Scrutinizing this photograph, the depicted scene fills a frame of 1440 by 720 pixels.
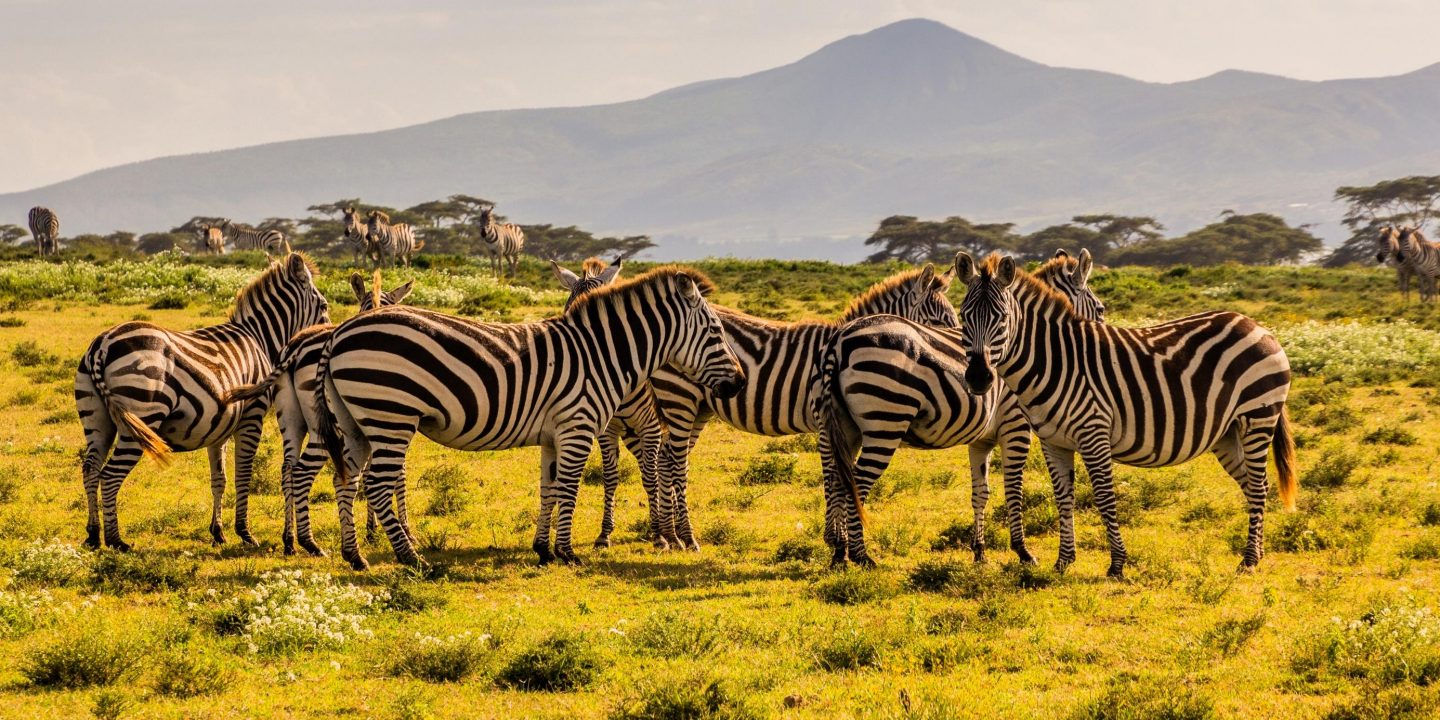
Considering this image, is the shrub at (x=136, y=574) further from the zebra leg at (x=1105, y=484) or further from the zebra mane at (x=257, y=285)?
the zebra leg at (x=1105, y=484)

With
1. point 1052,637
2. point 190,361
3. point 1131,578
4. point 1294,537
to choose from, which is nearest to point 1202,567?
point 1131,578

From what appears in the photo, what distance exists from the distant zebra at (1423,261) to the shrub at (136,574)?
38.1m

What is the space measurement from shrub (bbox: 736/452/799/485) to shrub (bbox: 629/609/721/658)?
6.80m

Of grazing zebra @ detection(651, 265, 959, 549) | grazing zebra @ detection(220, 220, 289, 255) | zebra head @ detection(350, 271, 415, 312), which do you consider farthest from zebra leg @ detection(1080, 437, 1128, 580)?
grazing zebra @ detection(220, 220, 289, 255)

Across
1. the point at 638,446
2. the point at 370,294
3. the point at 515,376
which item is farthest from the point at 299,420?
the point at 638,446

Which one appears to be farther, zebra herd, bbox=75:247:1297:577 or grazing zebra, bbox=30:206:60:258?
grazing zebra, bbox=30:206:60:258

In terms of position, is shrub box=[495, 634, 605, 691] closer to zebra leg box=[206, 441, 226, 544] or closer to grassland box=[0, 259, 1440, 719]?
grassland box=[0, 259, 1440, 719]

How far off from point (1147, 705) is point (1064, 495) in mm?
4007

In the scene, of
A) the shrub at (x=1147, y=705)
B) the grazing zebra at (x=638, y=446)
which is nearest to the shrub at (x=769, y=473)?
the grazing zebra at (x=638, y=446)

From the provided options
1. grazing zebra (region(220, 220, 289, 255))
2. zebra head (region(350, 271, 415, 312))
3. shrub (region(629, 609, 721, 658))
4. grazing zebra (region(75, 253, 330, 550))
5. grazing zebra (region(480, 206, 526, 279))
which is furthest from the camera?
grazing zebra (region(220, 220, 289, 255))

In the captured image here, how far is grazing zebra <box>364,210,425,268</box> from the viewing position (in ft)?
134

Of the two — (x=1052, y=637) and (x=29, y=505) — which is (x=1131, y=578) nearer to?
(x=1052, y=637)

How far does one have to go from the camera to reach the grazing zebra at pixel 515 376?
33.2 ft

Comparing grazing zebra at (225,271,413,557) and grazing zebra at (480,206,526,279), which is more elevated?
grazing zebra at (480,206,526,279)
